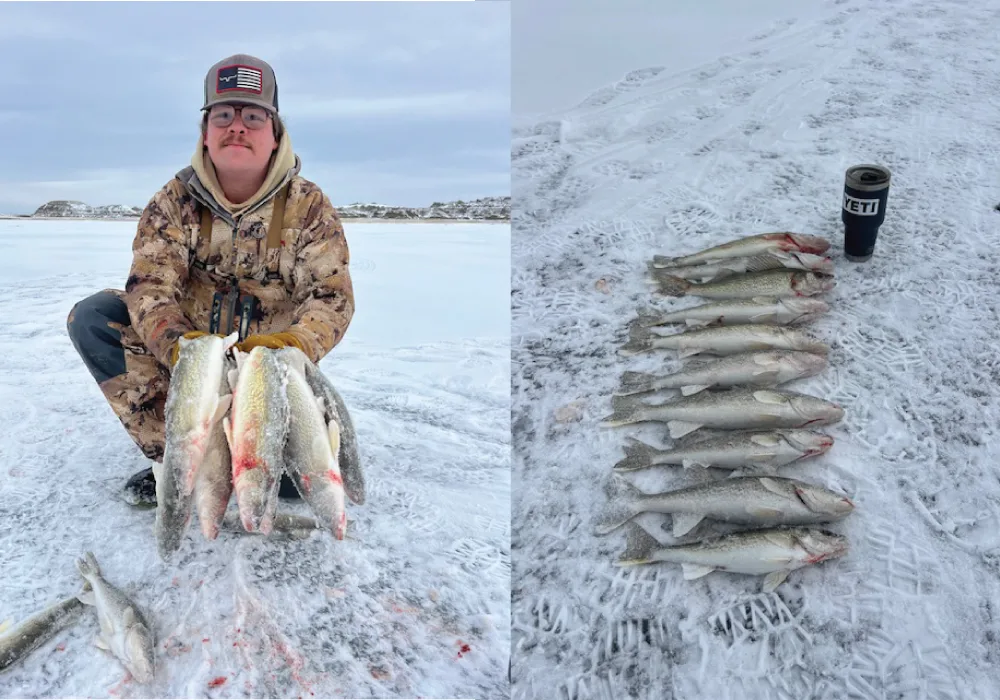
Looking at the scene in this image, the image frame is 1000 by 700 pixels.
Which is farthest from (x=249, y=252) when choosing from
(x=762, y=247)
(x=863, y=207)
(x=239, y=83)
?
(x=863, y=207)

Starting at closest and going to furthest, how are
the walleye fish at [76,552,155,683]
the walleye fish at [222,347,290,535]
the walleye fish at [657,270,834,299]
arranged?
the walleye fish at [222,347,290,535] < the walleye fish at [76,552,155,683] < the walleye fish at [657,270,834,299]

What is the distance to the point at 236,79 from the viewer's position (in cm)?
294

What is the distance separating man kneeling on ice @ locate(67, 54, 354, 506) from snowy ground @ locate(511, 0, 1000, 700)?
1092 mm

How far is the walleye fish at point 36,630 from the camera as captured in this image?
254 centimetres

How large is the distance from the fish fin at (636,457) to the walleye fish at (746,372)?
0.35 metres

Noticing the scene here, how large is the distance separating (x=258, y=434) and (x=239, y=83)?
4.75 ft

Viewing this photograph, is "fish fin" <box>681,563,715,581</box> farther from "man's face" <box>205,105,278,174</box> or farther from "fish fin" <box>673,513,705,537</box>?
"man's face" <box>205,105,278,174</box>

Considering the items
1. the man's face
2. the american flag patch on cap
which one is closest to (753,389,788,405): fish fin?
the man's face

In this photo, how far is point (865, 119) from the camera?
5.97 metres

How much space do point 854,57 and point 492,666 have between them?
6.57m

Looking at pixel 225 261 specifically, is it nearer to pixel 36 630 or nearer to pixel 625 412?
pixel 36 630

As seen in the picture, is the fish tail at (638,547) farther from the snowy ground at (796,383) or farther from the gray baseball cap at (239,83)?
the gray baseball cap at (239,83)

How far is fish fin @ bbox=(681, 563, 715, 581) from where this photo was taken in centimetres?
267

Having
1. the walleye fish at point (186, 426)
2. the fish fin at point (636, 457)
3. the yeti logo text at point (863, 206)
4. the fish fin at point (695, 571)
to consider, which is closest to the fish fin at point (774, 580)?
the fish fin at point (695, 571)
